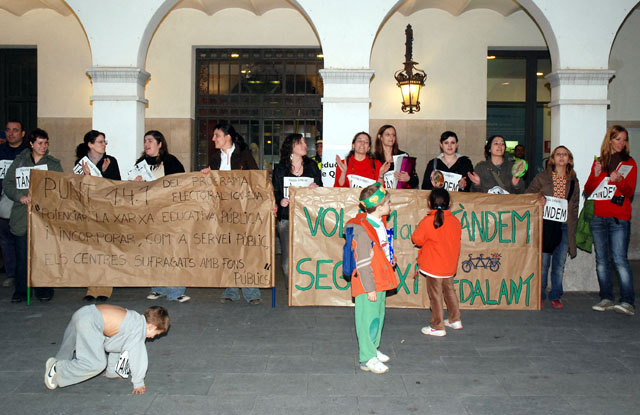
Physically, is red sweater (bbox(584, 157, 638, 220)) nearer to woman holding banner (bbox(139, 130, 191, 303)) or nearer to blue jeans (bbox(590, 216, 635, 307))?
blue jeans (bbox(590, 216, 635, 307))

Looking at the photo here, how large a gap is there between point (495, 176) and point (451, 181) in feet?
1.89

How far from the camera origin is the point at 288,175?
24.1ft

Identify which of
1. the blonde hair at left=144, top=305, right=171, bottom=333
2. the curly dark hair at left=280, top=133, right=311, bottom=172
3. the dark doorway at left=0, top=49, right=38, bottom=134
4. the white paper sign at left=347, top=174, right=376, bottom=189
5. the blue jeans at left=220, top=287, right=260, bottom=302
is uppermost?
the dark doorway at left=0, top=49, right=38, bottom=134

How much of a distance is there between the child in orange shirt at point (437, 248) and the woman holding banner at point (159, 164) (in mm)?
3083

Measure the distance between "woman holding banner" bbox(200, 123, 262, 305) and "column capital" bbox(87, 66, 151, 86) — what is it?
1.63 m

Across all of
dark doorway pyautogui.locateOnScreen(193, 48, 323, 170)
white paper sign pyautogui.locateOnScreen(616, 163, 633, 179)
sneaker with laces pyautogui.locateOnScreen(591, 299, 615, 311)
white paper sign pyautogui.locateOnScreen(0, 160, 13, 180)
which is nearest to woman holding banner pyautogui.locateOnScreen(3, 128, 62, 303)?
white paper sign pyautogui.locateOnScreen(0, 160, 13, 180)

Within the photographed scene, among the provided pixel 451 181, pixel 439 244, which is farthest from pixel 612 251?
pixel 439 244

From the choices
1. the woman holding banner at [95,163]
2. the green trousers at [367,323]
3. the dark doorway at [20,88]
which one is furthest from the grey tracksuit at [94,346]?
the dark doorway at [20,88]

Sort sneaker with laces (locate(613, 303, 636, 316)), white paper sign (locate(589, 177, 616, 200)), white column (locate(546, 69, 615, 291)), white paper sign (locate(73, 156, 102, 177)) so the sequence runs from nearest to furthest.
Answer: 1. sneaker with laces (locate(613, 303, 636, 316))
2. white paper sign (locate(589, 177, 616, 200))
3. white paper sign (locate(73, 156, 102, 177))
4. white column (locate(546, 69, 615, 291))

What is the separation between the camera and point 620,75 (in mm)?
11484

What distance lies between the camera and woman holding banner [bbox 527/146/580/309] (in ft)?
23.6

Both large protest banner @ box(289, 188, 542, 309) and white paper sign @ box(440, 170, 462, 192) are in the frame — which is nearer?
large protest banner @ box(289, 188, 542, 309)

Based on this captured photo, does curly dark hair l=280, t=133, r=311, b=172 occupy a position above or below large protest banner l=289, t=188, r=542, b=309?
above

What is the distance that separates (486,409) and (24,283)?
5.68m
